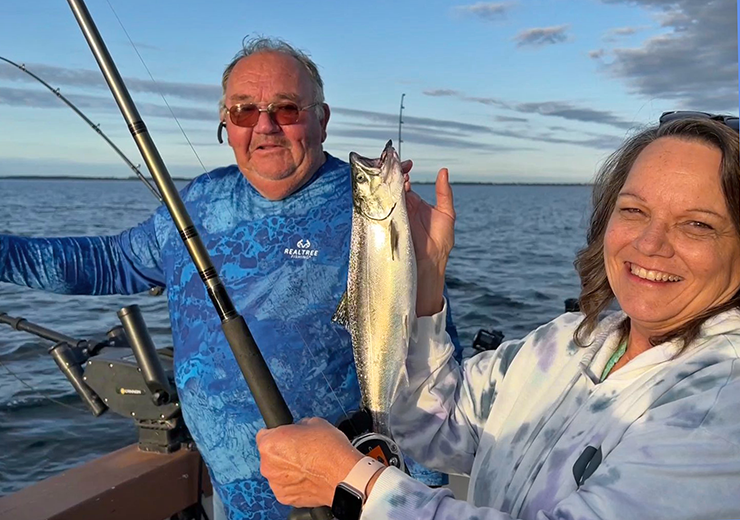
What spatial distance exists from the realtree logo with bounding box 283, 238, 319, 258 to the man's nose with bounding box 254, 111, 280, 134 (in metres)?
0.55

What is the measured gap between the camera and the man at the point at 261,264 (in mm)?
3025

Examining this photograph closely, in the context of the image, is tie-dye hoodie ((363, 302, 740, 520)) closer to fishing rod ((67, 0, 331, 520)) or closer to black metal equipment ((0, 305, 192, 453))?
fishing rod ((67, 0, 331, 520))

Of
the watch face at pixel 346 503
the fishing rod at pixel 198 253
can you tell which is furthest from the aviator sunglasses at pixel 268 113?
the watch face at pixel 346 503

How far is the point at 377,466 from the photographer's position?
178 centimetres

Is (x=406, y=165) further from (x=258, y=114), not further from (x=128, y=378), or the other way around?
(x=128, y=378)

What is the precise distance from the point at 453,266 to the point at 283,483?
17.9m

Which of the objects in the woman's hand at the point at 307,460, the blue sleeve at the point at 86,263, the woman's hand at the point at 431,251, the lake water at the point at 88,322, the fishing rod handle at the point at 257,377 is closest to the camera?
the woman's hand at the point at 307,460

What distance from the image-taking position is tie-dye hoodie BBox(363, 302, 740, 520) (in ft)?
5.01

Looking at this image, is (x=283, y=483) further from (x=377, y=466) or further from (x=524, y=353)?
(x=524, y=353)

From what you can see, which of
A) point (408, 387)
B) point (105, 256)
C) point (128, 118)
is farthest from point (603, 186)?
point (105, 256)

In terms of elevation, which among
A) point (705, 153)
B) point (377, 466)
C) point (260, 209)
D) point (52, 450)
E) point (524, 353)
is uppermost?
point (705, 153)

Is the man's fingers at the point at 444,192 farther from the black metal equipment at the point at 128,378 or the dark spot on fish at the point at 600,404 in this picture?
the black metal equipment at the point at 128,378

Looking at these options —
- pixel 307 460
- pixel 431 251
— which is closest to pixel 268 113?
pixel 431 251

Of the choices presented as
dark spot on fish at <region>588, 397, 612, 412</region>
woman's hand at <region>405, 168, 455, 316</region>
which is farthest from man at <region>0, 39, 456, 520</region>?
dark spot on fish at <region>588, 397, 612, 412</region>
